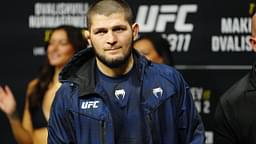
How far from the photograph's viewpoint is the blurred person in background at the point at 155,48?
366 centimetres

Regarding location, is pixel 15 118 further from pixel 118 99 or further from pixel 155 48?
pixel 118 99

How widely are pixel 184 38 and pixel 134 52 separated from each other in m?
1.25

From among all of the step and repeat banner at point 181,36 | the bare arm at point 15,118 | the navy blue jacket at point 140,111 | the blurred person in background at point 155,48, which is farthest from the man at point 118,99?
the bare arm at point 15,118

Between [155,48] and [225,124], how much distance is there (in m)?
1.14

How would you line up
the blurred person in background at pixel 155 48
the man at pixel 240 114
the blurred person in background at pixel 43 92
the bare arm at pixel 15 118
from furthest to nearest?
1. the bare arm at pixel 15 118
2. the blurred person in background at pixel 43 92
3. the blurred person in background at pixel 155 48
4. the man at pixel 240 114

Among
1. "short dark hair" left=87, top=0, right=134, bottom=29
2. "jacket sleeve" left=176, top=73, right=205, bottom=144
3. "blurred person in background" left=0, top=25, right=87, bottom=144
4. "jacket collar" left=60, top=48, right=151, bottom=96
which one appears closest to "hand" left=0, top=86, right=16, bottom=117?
"blurred person in background" left=0, top=25, right=87, bottom=144

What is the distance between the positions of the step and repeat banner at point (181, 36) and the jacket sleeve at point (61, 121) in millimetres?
1432

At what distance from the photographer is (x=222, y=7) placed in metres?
3.73

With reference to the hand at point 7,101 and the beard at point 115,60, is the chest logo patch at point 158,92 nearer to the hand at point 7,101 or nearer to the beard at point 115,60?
the beard at point 115,60

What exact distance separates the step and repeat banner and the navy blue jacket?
1244mm

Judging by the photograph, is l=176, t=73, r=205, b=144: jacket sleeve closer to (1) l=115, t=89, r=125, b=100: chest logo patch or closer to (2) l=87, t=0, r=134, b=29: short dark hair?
(1) l=115, t=89, r=125, b=100: chest logo patch

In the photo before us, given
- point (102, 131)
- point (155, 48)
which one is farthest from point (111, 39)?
point (155, 48)

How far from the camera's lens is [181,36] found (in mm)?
3785

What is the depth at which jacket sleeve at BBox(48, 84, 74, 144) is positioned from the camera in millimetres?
2441
